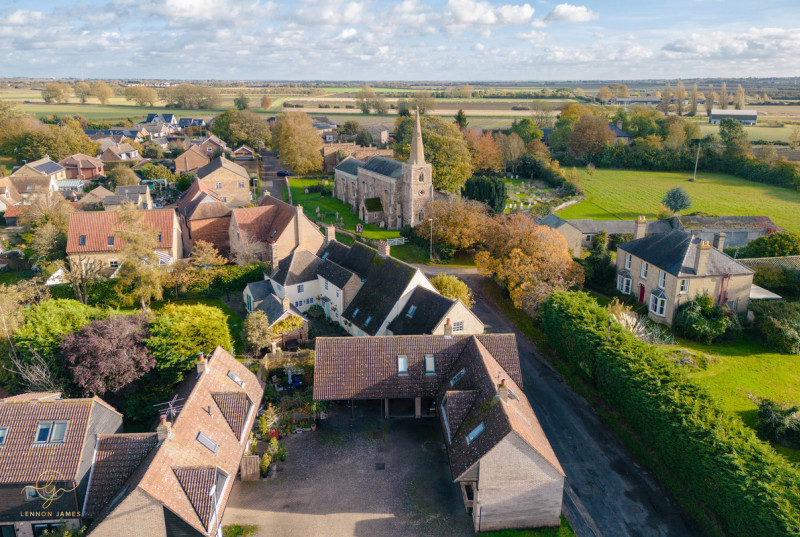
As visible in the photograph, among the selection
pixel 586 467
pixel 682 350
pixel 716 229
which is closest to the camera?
pixel 586 467

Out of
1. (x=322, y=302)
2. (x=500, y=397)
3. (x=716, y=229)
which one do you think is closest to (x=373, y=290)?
(x=322, y=302)

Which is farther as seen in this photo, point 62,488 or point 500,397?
point 500,397

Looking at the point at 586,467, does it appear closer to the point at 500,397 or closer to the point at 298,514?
the point at 500,397

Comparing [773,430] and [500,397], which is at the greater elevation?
[500,397]

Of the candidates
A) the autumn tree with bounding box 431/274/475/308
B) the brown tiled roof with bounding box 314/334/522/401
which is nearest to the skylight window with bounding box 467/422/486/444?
the brown tiled roof with bounding box 314/334/522/401

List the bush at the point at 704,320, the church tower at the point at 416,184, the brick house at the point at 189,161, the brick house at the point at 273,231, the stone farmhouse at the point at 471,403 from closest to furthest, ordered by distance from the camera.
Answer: the stone farmhouse at the point at 471,403 < the bush at the point at 704,320 < the brick house at the point at 273,231 < the church tower at the point at 416,184 < the brick house at the point at 189,161

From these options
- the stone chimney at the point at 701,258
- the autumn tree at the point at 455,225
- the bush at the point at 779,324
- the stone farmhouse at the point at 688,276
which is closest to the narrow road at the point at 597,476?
the stone farmhouse at the point at 688,276

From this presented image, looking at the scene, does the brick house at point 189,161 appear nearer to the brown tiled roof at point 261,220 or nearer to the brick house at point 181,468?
the brown tiled roof at point 261,220
